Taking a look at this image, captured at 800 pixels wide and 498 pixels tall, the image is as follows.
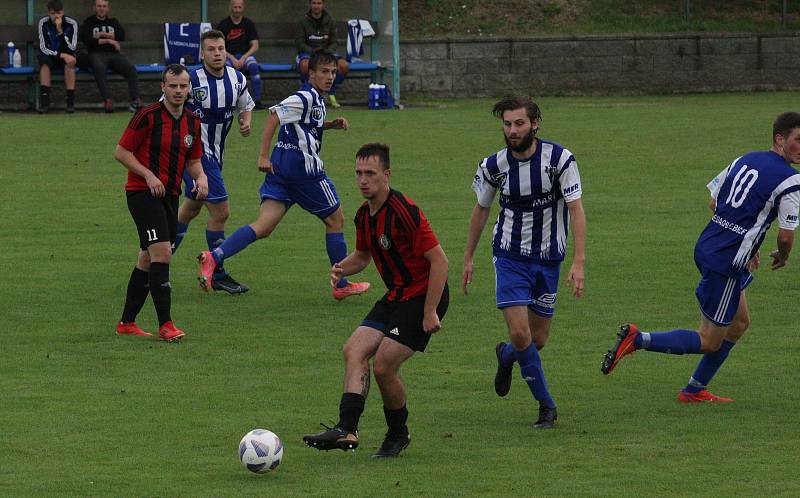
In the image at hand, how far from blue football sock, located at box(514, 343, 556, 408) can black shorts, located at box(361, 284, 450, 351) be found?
774mm

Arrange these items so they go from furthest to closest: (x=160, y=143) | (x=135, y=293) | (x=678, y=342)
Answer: (x=135, y=293) → (x=160, y=143) → (x=678, y=342)

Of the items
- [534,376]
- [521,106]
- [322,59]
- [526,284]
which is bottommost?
[534,376]

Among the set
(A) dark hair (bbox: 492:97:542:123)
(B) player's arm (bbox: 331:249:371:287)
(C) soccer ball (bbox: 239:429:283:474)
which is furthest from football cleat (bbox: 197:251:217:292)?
(C) soccer ball (bbox: 239:429:283:474)

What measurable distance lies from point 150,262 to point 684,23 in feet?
70.1

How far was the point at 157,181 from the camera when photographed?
9.69 metres

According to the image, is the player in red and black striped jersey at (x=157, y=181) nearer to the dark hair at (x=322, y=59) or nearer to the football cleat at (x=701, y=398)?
the dark hair at (x=322, y=59)

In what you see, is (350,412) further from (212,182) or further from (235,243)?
(212,182)

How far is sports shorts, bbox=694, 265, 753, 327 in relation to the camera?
26.1 ft

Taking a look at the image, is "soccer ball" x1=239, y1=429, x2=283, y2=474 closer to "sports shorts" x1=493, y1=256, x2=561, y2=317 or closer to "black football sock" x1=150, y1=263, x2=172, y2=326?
"sports shorts" x1=493, y1=256, x2=561, y2=317

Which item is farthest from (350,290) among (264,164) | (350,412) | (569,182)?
(350,412)

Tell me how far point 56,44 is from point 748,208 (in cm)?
1761

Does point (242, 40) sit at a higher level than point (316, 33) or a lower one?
lower

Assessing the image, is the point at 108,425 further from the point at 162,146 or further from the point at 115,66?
the point at 115,66

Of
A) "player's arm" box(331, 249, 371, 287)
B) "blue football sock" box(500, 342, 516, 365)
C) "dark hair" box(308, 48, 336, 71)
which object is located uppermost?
"dark hair" box(308, 48, 336, 71)
